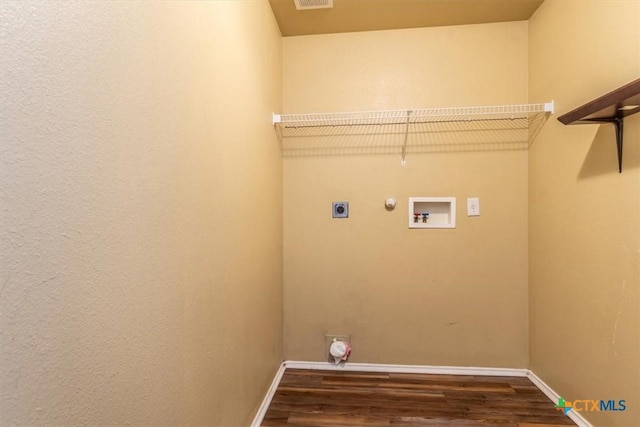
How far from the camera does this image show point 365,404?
73.4 inches

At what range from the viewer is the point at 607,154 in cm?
149

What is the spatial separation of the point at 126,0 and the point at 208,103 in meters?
0.43

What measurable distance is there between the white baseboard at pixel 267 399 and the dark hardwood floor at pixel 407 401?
3 centimetres

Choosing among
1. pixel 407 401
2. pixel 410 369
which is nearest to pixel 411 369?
pixel 410 369

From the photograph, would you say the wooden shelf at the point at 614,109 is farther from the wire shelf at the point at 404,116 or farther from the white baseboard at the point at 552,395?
the white baseboard at the point at 552,395

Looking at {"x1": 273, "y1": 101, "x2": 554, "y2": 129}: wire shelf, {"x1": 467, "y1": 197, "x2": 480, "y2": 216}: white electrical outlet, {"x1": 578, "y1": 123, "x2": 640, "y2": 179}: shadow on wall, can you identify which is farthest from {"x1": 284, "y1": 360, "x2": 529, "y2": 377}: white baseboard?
{"x1": 273, "y1": 101, "x2": 554, "y2": 129}: wire shelf

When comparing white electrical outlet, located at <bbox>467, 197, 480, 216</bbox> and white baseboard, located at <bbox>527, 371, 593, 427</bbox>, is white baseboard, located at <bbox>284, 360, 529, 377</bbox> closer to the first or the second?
white baseboard, located at <bbox>527, 371, 593, 427</bbox>

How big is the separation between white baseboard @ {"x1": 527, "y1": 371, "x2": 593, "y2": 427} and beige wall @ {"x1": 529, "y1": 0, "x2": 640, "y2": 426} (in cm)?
3

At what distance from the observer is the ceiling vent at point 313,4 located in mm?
1906

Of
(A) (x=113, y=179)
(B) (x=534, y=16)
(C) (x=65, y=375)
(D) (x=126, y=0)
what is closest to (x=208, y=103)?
(D) (x=126, y=0)

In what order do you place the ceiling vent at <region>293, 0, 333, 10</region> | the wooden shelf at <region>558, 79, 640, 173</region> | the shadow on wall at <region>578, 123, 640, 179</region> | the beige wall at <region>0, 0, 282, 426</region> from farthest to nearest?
the ceiling vent at <region>293, 0, 333, 10</region> → the shadow on wall at <region>578, 123, 640, 179</region> → the wooden shelf at <region>558, 79, 640, 173</region> → the beige wall at <region>0, 0, 282, 426</region>

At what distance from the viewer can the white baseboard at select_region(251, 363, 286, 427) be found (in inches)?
65.8

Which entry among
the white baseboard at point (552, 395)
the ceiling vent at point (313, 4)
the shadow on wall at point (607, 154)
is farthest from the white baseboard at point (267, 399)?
the ceiling vent at point (313, 4)

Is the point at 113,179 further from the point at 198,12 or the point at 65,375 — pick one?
the point at 198,12
